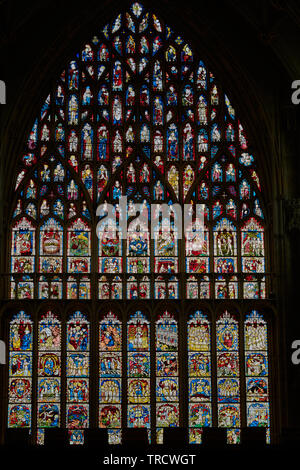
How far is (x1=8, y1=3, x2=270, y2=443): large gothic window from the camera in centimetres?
1961

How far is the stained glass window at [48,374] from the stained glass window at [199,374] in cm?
290

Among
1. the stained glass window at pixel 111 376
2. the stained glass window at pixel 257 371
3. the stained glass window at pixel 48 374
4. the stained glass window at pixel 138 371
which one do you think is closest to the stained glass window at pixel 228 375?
the stained glass window at pixel 257 371

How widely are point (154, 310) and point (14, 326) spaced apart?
3.14m

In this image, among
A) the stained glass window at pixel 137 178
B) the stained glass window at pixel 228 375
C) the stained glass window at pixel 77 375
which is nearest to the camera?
the stained glass window at pixel 77 375

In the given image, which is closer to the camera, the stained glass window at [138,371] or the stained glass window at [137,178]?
the stained glass window at [138,371]

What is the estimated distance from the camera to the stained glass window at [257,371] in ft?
64.2

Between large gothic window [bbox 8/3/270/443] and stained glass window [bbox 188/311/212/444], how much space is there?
0.03 meters

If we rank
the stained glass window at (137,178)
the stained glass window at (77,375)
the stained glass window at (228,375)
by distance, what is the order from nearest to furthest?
the stained glass window at (77,375)
the stained glass window at (228,375)
the stained glass window at (137,178)

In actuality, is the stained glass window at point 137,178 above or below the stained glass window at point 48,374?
above

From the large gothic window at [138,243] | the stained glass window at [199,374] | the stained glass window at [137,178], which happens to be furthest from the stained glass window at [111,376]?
the stained glass window at [199,374]

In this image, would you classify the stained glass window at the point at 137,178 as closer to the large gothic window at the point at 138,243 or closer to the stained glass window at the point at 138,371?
the large gothic window at the point at 138,243

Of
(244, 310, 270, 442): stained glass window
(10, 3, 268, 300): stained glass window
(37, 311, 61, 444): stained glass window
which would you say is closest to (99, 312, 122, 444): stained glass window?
(10, 3, 268, 300): stained glass window

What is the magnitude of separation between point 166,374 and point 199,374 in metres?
0.73

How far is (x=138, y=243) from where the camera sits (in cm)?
2047
